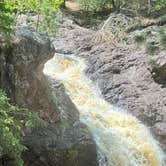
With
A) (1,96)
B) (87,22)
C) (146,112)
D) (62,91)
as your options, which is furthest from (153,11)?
(1,96)

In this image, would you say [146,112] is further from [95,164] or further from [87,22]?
[87,22]

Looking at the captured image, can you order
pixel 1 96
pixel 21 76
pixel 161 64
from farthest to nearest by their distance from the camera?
pixel 161 64
pixel 21 76
pixel 1 96

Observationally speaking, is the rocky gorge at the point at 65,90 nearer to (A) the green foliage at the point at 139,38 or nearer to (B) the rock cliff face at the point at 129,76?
(B) the rock cliff face at the point at 129,76

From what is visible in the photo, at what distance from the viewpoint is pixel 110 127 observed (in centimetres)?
1192

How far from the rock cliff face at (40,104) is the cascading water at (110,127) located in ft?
2.82

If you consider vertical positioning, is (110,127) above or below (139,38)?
below

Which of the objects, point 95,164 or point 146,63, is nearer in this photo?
point 95,164

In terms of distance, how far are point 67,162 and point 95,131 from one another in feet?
6.57

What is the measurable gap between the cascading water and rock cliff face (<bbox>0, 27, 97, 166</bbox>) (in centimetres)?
86

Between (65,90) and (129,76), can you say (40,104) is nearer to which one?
(65,90)

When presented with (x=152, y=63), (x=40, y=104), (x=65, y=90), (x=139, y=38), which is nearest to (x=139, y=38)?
(x=139, y=38)

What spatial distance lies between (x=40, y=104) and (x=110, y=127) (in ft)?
9.96

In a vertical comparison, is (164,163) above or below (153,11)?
below

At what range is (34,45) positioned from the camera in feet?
30.8
